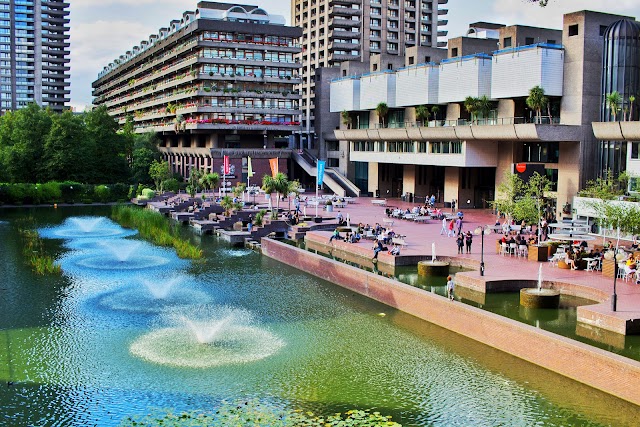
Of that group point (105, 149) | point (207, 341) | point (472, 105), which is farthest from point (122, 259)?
point (105, 149)

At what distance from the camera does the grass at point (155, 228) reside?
153 ft

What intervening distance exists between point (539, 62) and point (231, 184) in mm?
47265

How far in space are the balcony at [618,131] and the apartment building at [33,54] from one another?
16228 centimetres

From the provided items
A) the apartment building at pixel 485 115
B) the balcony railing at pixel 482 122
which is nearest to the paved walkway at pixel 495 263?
the apartment building at pixel 485 115

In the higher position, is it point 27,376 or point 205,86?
point 205,86

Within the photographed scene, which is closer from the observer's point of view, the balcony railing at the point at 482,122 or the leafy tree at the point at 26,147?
the balcony railing at the point at 482,122

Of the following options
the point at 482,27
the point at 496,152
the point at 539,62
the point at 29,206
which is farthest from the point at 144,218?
the point at 482,27

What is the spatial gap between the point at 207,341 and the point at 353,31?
331ft

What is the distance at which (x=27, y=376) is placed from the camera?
75.0 ft

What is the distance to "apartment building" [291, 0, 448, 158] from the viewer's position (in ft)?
393

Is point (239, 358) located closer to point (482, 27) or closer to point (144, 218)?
point (144, 218)

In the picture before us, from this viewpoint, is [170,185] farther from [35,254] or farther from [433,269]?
[433,269]

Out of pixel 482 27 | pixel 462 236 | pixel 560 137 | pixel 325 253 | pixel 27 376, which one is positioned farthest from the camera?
pixel 482 27

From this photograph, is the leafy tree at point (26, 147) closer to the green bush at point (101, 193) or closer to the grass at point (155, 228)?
the green bush at point (101, 193)
